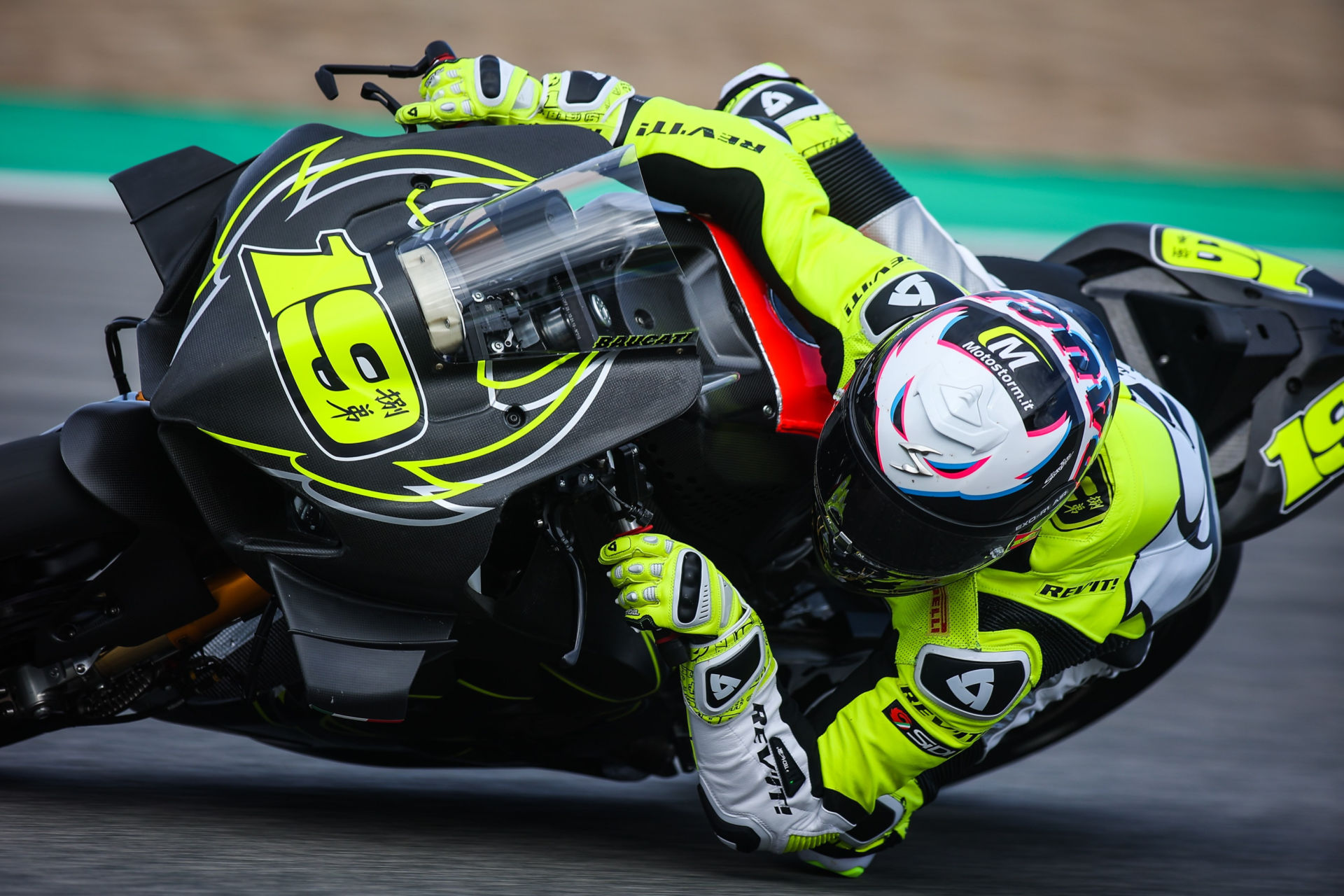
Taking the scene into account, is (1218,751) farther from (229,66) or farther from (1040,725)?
(229,66)

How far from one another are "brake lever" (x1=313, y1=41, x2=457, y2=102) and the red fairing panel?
68 cm

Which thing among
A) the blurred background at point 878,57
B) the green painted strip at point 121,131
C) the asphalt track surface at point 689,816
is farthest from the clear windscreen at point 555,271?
the blurred background at point 878,57

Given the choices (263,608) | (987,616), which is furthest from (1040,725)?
(263,608)

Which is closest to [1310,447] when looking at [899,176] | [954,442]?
[954,442]

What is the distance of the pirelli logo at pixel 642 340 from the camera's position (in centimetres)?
236

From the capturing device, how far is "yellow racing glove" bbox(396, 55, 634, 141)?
110 inches

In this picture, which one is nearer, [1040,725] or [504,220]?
[504,220]

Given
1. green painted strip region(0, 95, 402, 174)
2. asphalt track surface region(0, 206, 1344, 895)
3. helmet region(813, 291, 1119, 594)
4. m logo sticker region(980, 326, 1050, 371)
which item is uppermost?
green painted strip region(0, 95, 402, 174)

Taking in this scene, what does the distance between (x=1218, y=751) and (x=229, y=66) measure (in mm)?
9203

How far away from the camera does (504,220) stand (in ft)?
7.83

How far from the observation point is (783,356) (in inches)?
109

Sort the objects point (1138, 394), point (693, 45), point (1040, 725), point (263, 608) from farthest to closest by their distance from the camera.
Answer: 1. point (693, 45)
2. point (1040, 725)
3. point (1138, 394)
4. point (263, 608)

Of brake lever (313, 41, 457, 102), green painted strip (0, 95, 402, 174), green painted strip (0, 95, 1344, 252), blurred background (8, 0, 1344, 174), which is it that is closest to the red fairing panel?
brake lever (313, 41, 457, 102)

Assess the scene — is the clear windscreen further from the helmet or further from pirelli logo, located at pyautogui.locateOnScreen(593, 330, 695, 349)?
the helmet
